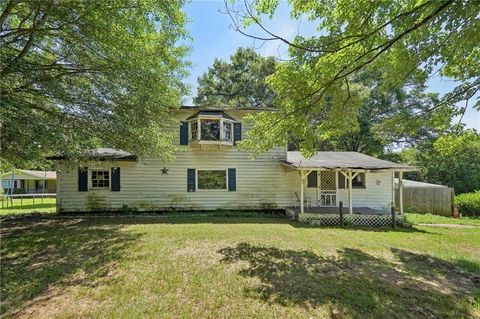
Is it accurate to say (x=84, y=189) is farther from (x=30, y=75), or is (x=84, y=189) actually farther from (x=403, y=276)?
(x=403, y=276)

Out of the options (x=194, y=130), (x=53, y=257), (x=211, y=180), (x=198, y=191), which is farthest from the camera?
(x=211, y=180)

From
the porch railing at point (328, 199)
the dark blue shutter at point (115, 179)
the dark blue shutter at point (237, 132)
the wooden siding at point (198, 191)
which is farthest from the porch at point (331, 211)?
the dark blue shutter at point (115, 179)

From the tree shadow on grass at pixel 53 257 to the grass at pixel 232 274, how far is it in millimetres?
25

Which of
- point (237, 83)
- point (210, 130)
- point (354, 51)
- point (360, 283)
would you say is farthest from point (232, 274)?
point (237, 83)

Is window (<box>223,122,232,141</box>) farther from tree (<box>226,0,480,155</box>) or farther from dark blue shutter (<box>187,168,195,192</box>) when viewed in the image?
tree (<box>226,0,480,155</box>)

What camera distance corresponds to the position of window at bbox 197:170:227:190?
14.8 m

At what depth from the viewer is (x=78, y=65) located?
840 centimetres

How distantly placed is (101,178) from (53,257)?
808 cm

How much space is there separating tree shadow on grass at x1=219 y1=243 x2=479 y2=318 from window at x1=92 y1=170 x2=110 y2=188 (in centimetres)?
939

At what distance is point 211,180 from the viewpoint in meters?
15.0

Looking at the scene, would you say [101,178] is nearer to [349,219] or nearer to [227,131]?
[227,131]

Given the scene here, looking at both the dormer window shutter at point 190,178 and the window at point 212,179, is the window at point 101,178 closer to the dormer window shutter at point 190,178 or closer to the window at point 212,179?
the dormer window shutter at point 190,178

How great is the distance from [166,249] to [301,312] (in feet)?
13.2

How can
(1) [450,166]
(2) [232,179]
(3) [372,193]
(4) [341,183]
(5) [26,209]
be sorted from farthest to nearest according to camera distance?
Answer: (1) [450,166], (5) [26,209], (4) [341,183], (3) [372,193], (2) [232,179]
